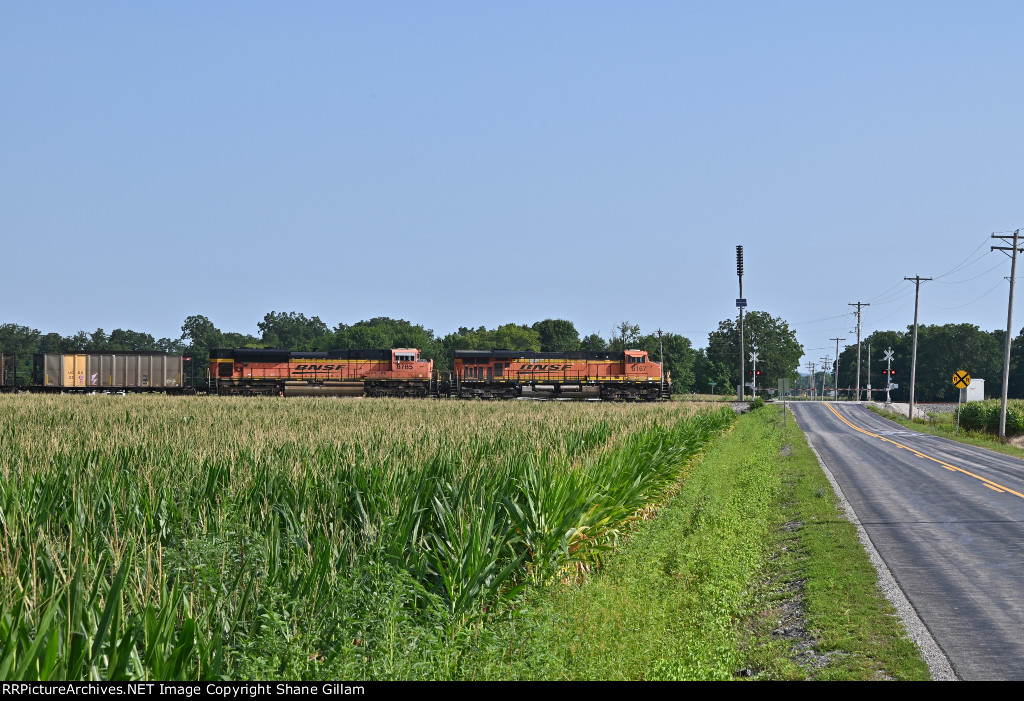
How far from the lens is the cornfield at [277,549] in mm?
5949

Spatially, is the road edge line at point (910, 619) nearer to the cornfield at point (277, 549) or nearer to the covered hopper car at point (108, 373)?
the cornfield at point (277, 549)

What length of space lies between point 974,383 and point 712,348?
7528 centimetres

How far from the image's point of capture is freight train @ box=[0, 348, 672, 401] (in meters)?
71.9

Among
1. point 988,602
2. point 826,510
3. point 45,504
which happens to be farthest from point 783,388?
point 45,504

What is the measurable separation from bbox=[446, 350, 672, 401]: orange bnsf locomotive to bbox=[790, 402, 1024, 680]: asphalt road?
3342 centimetres

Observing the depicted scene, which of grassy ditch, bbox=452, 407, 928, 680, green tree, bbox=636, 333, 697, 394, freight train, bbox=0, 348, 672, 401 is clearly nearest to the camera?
grassy ditch, bbox=452, 407, 928, 680

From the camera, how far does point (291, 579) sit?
7637 millimetres

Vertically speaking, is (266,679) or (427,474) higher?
(427,474)

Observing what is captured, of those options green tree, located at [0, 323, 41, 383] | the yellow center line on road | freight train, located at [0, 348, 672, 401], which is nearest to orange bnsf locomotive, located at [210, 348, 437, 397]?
freight train, located at [0, 348, 672, 401]

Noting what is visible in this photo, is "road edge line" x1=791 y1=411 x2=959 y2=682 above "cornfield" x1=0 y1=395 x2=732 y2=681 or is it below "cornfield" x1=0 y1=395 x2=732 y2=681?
below

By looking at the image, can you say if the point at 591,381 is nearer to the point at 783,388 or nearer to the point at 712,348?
the point at 783,388

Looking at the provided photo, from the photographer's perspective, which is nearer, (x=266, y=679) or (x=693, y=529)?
(x=266, y=679)

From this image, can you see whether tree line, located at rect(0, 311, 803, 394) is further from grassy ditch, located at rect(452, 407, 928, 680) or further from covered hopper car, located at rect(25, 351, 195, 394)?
grassy ditch, located at rect(452, 407, 928, 680)

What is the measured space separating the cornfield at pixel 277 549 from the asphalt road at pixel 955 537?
5085 millimetres
